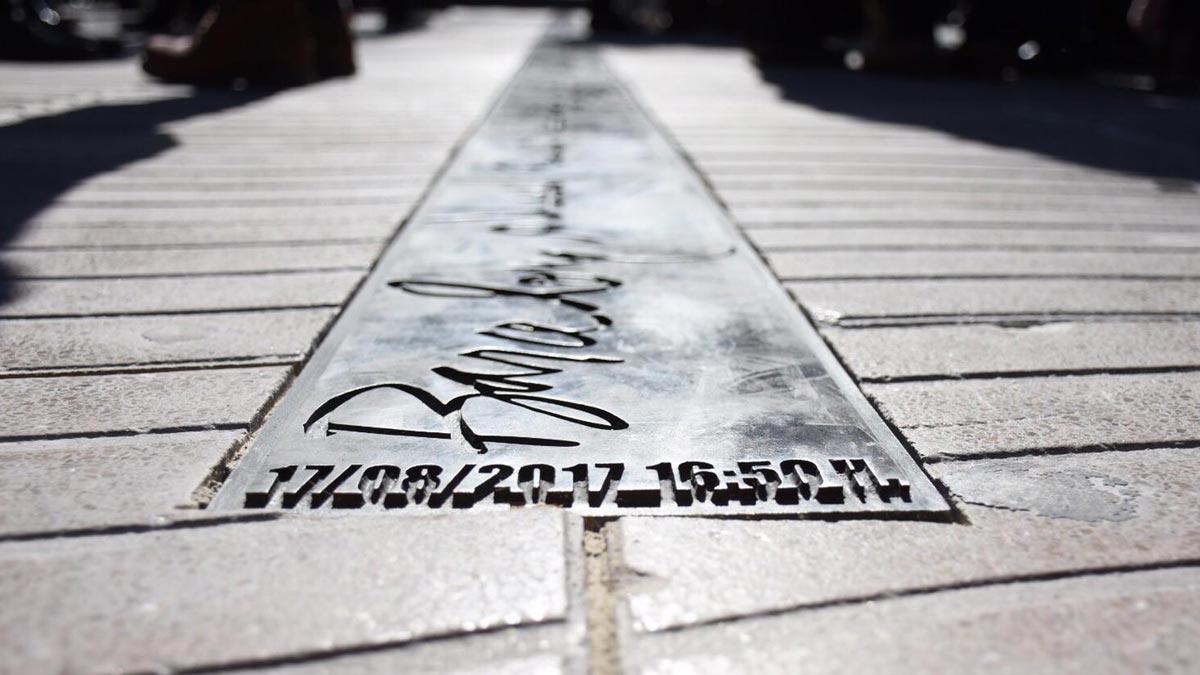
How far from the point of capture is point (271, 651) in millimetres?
931

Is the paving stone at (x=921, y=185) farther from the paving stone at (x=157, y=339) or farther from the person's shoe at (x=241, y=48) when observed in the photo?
the person's shoe at (x=241, y=48)

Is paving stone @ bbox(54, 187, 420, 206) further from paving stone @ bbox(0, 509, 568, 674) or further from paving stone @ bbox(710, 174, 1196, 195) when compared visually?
paving stone @ bbox(0, 509, 568, 674)

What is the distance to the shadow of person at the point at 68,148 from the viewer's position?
273 centimetres

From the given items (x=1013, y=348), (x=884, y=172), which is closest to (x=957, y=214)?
(x=884, y=172)

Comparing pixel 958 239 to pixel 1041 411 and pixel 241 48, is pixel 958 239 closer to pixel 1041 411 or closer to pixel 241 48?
pixel 1041 411

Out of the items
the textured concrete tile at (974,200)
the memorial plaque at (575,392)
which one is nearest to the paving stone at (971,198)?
the textured concrete tile at (974,200)

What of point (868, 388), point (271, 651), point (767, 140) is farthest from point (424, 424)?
point (767, 140)

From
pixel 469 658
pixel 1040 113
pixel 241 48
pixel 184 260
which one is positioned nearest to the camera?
pixel 469 658

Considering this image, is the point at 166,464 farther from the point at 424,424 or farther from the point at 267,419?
the point at 424,424

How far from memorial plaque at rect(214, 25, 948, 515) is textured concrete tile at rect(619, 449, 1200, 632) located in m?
0.06

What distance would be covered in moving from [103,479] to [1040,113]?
18.1ft

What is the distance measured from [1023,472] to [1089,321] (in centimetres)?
81

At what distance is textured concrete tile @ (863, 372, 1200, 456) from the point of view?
4.69 ft

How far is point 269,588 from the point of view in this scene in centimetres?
103
